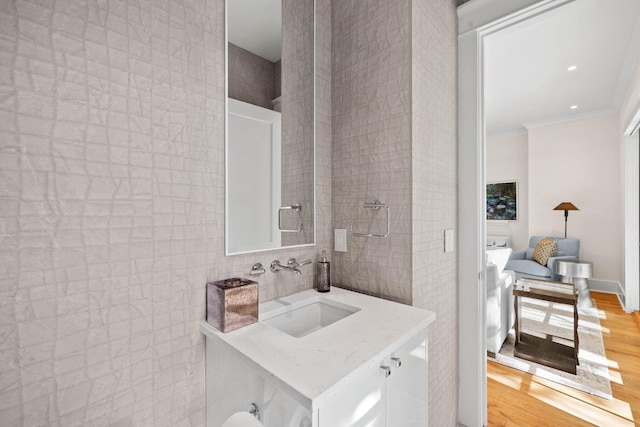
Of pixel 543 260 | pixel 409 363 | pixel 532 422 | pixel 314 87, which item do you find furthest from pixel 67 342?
pixel 543 260

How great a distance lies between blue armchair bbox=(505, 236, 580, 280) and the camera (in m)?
4.17

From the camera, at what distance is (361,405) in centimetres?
82

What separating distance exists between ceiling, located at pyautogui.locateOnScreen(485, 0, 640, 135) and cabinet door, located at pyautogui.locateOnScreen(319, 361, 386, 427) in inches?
71.4

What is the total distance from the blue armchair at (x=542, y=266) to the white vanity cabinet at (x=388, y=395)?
158 inches

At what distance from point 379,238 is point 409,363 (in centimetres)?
53

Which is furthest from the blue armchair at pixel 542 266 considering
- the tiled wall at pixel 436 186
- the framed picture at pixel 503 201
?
the tiled wall at pixel 436 186

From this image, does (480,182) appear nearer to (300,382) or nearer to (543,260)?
(300,382)

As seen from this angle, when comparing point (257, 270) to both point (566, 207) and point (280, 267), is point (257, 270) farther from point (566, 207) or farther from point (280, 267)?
point (566, 207)

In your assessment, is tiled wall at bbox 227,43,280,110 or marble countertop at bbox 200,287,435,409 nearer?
marble countertop at bbox 200,287,435,409

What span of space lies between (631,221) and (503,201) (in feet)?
7.17

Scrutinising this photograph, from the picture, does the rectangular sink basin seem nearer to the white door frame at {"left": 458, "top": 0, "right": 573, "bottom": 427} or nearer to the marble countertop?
the marble countertop

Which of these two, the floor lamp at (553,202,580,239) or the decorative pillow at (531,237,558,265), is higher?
the floor lamp at (553,202,580,239)

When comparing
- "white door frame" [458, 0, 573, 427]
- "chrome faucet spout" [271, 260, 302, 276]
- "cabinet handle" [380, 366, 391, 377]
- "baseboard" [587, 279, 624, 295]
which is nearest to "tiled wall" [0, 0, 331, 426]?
"chrome faucet spout" [271, 260, 302, 276]

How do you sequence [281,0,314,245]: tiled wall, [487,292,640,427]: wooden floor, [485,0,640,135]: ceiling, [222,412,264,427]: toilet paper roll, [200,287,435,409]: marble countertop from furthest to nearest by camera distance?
[485,0,640,135]: ceiling < [487,292,640,427]: wooden floor < [281,0,314,245]: tiled wall < [222,412,264,427]: toilet paper roll < [200,287,435,409]: marble countertop
